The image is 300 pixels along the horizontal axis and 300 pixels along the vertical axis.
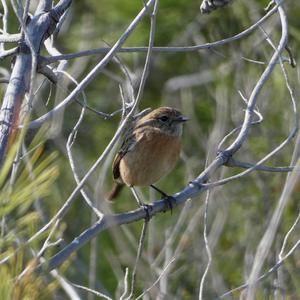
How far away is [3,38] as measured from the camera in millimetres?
3510

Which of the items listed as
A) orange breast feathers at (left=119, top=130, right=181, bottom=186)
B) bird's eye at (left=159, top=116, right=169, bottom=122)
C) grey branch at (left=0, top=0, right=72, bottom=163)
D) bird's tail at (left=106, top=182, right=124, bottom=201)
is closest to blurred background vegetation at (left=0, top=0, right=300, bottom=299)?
bird's tail at (left=106, top=182, right=124, bottom=201)

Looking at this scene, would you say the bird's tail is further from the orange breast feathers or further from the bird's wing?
the orange breast feathers

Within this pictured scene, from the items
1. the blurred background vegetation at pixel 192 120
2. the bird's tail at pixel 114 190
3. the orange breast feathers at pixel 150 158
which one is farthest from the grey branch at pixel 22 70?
the bird's tail at pixel 114 190

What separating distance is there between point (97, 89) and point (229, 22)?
1.74m

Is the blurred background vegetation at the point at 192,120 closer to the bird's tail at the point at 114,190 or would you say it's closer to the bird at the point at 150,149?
the bird's tail at the point at 114,190

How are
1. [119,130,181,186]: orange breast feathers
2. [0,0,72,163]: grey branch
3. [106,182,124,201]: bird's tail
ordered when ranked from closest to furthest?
[0,0,72,163]: grey branch
[119,130,181,186]: orange breast feathers
[106,182,124,201]: bird's tail

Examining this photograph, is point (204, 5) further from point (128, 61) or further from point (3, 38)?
point (128, 61)

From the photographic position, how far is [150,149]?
6184 mm

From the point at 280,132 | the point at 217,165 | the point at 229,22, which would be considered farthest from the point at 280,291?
the point at 229,22

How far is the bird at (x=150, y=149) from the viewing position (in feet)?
20.0

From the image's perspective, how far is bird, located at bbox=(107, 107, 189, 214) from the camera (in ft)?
20.0

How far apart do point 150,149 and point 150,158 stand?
9cm

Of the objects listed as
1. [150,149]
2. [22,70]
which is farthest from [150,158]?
[22,70]

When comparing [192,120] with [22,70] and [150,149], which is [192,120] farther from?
[22,70]
